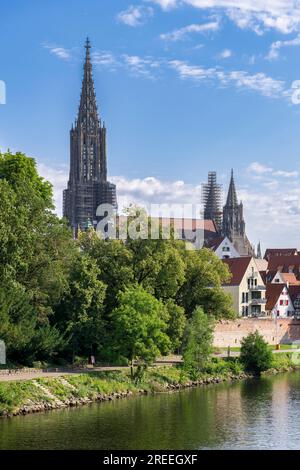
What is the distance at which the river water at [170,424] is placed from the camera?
33.3 metres

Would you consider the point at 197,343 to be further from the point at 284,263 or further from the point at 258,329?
the point at 284,263

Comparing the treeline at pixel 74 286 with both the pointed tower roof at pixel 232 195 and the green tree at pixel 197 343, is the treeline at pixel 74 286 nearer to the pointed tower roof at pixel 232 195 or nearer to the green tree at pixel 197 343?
the green tree at pixel 197 343

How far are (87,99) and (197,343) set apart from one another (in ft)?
338

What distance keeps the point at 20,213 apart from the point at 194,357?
598 inches

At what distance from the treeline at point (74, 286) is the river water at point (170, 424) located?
516 cm

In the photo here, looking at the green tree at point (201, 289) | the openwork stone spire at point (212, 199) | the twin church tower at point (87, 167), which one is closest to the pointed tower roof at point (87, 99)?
the twin church tower at point (87, 167)

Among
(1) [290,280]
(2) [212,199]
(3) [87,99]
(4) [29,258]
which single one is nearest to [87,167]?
(3) [87,99]

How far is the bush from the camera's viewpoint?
59906 mm

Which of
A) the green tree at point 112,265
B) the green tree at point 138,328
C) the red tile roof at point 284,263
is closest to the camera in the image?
the green tree at point 138,328

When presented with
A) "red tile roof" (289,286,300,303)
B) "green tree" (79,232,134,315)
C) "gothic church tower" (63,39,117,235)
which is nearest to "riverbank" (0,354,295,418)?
"green tree" (79,232,134,315)

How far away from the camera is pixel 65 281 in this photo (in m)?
50.2

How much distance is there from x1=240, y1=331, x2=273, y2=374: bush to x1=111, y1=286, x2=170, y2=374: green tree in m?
11.4
